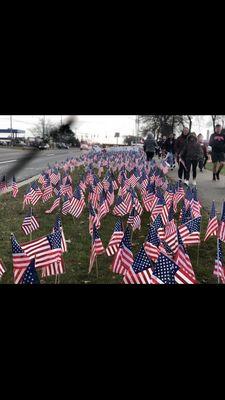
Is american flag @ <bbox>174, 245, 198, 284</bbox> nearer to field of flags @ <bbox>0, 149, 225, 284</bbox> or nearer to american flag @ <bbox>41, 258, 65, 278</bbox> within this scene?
field of flags @ <bbox>0, 149, 225, 284</bbox>

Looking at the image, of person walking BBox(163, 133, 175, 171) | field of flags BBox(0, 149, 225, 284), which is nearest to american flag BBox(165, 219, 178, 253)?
field of flags BBox(0, 149, 225, 284)

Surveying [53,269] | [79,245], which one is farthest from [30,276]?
[79,245]

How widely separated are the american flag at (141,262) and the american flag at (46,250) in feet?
2.82

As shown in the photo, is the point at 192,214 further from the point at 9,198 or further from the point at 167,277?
the point at 9,198

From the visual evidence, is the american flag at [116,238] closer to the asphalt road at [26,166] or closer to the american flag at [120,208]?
the asphalt road at [26,166]

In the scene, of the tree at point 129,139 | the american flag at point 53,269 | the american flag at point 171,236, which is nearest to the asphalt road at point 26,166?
the american flag at point 53,269

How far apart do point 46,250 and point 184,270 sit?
1409 mm

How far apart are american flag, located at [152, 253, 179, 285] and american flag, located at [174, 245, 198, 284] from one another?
103 millimetres

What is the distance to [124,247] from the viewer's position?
13.9 ft

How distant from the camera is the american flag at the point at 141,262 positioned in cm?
376

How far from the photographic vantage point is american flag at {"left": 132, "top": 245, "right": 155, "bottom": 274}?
3.76 meters

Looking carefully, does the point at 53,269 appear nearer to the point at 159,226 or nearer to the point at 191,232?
the point at 159,226

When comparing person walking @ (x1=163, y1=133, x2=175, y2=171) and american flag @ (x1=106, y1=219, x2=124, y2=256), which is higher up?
person walking @ (x1=163, y1=133, x2=175, y2=171)

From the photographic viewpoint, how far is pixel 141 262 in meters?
3.78
